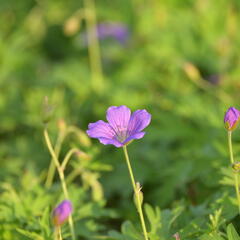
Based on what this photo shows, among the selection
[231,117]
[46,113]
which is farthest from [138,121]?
[46,113]

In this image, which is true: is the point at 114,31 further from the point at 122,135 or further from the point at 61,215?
the point at 61,215

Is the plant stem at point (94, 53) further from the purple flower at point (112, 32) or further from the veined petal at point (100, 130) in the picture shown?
the veined petal at point (100, 130)

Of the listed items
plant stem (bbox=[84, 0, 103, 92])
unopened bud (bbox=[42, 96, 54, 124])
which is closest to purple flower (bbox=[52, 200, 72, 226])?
unopened bud (bbox=[42, 96, 54, 124])

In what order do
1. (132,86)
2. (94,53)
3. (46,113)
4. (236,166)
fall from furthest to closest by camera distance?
(94,53) < (132,86) < (46,113) < (236,166)

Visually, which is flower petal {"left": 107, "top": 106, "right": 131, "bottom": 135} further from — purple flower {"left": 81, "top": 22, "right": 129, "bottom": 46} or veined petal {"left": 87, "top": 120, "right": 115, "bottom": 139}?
purple flower {"left": 81, "top": 22, "right": 129, "bottom": 46}

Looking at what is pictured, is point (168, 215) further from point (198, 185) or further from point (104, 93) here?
point (104, 93)

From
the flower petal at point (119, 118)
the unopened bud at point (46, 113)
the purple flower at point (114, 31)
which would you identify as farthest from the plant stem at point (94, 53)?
the flower petal at point (119, 118)
